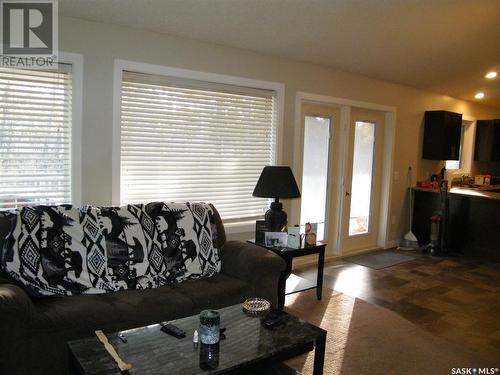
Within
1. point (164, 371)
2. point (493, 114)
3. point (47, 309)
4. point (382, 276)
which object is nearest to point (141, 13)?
point (47, 309)

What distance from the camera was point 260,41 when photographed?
3.74 meters

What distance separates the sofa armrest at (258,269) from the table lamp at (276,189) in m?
0.55

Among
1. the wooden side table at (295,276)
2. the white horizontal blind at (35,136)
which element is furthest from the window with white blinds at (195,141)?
the wooden side table at (295,276)

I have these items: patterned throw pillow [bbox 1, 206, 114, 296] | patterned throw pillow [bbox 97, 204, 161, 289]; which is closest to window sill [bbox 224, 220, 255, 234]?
patterned throw pillow [bbox 97, 204, 161, 289]

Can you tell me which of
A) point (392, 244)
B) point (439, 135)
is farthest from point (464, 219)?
point (439, 135)

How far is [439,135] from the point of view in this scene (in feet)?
19.7

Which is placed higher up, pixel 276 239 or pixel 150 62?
pixel 150 62

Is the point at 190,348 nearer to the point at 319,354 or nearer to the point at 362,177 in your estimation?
the point at 319,354

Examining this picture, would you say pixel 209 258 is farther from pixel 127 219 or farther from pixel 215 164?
pixel 215 164

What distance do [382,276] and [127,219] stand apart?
118 inches

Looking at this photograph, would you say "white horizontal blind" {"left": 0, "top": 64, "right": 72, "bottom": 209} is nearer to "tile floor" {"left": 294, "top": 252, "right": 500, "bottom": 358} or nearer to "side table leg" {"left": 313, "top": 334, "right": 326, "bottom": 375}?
"side table leg" {"left": 313, "top": 334, "right": 326, "bottom": 375}

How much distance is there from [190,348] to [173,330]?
6.5 inches

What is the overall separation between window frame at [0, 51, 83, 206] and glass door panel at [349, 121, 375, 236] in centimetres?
340

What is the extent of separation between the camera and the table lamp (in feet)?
11.1
